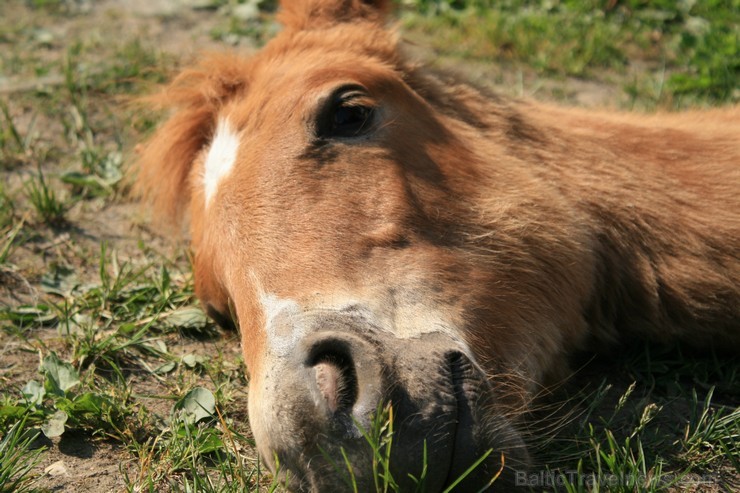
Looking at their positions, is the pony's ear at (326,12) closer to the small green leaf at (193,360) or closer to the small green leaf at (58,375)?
the small green leaf at (193,360)

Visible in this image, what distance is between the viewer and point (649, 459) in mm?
2779

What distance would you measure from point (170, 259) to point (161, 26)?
3.28 meters

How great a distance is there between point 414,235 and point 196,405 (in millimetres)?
1184

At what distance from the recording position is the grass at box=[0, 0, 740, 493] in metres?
2.86

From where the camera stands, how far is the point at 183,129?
368 cm

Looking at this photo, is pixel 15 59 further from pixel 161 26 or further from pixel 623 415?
pixel 623 415

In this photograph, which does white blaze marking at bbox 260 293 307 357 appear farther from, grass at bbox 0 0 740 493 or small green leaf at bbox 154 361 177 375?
small green leaf at bbox 154 361 177 375

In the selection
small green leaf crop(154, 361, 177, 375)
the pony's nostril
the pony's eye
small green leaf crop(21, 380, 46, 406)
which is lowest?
small green leaf crop(154, 361, 177, 375)

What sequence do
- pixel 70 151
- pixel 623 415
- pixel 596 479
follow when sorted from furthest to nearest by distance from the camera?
pixel 70 151 < pixel 623 415 < pixel 596 479

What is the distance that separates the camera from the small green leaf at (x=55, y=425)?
10.2 feet

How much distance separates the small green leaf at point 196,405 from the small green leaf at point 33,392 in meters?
0.54

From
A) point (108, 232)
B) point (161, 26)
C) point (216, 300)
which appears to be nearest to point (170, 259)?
point (108, 232)

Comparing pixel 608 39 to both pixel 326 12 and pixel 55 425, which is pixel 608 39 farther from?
pixel 55 425

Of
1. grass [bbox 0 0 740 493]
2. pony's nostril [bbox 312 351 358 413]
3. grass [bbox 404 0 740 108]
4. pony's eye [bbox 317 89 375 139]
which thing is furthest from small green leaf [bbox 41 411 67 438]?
grass [bbox 404 0 740 108]
